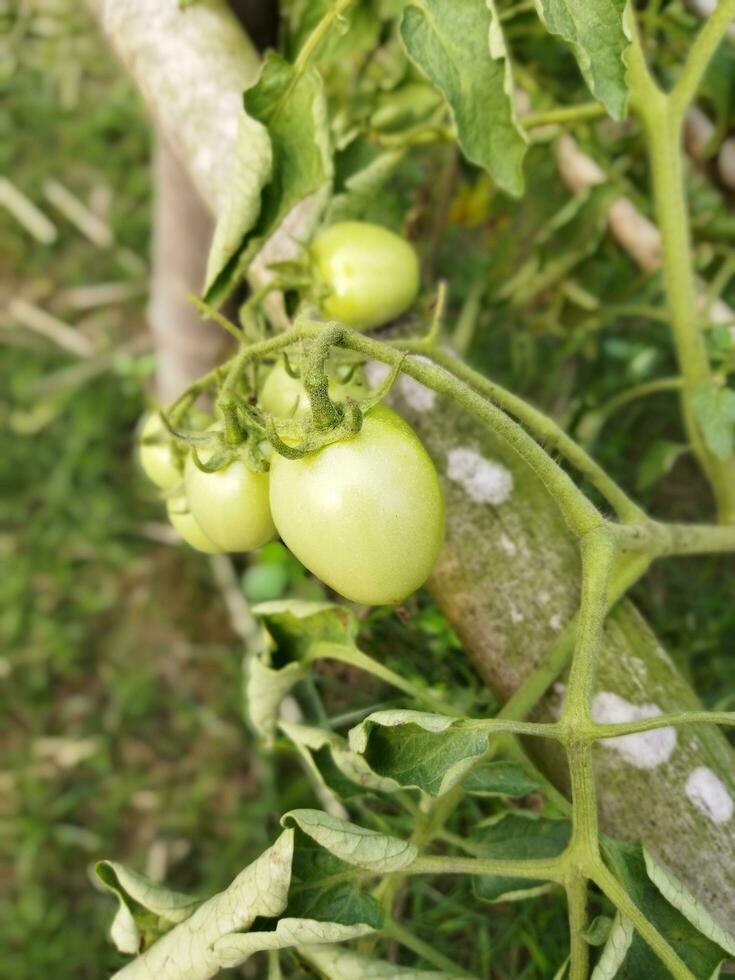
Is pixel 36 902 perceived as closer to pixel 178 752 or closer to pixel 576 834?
pixel 178 752

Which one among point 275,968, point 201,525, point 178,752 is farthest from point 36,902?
point 201,525

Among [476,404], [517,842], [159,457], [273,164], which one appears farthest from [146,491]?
[476,404]

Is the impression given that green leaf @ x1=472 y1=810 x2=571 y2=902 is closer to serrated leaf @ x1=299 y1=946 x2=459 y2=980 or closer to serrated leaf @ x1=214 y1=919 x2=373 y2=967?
serrated leaf @ x1=299 y1=946 x2=459 y2=980

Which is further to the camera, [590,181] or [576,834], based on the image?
[590,181]

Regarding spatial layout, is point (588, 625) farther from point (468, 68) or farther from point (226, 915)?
point (468, 68)

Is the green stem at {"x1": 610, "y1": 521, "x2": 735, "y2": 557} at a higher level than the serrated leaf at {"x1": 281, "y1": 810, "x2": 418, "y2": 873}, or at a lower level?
higher

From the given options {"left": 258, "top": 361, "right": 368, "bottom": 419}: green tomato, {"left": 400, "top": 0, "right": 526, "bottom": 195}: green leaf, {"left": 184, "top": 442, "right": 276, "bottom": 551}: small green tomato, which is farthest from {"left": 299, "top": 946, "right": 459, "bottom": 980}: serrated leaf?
{"left": 400, "top": 0, "right": 526, "bottom": 195}: green leaf

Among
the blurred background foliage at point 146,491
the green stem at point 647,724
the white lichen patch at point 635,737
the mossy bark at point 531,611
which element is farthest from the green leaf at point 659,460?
the green stem at point 647,724
